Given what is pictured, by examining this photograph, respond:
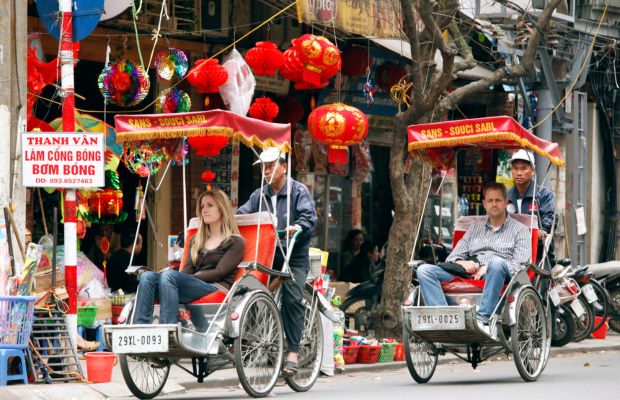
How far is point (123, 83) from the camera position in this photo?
14.5m

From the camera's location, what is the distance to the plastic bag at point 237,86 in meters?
15.8

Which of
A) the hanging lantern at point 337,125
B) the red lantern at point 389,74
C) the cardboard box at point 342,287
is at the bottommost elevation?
the cardboard box at point 342,287

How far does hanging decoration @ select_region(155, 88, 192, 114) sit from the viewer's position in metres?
15.5

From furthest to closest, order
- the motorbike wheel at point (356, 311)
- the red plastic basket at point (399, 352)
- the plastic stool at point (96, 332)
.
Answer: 1. the motorbike wheel at point (356, 311)
2. the red plastic basket at point (399, 352)
3. the plastic stool at point (96, 332)

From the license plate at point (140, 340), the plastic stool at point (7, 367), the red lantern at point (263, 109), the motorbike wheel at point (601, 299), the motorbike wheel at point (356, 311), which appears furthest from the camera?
the motorbike wheel at point (601, 299)

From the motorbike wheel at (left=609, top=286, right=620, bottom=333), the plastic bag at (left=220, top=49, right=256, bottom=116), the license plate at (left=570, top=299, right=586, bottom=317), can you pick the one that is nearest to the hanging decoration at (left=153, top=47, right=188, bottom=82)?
the plastic bag at (left=220, top=49, right=256, bottom=116)

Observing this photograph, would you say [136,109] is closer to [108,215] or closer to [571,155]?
[108,215]

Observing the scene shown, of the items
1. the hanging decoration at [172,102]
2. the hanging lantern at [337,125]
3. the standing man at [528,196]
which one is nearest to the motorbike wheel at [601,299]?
the hanging lantern at [337,125]

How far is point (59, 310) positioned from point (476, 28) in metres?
10.5

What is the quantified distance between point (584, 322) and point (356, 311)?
3.13 meters

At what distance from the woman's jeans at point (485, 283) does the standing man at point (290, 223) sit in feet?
3.76

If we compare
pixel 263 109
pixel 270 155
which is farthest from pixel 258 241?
pixel 263 109

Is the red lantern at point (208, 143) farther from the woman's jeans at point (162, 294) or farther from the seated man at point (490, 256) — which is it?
the woman's jeans at point (162, 294)

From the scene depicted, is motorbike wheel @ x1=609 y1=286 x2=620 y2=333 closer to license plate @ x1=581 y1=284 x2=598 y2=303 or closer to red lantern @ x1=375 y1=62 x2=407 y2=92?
license plate @ x1=581 y1=284 x2=598 y2=303
